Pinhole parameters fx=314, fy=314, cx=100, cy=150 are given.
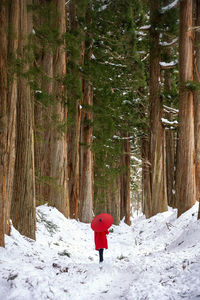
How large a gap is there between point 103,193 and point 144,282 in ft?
49.5

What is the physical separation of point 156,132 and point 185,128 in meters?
3.29

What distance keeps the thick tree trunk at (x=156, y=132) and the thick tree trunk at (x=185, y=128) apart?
2.83m

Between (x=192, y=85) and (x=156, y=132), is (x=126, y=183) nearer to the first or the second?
(x=156, y=132)

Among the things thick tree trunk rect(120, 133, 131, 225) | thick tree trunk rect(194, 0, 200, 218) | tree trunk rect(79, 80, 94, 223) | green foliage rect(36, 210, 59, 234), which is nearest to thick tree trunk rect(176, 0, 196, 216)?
thick tree trunk rect(194, 0, 200, 218)

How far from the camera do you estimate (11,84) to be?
6.26 m

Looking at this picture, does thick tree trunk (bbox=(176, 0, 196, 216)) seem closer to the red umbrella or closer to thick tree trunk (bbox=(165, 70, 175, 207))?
the red umbrella

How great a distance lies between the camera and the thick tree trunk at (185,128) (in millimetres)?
10323

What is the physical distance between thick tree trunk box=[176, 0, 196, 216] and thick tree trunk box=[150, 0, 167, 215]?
9.30 ft

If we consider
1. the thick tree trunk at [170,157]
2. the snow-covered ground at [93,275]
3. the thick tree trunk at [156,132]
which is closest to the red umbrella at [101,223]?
the snow-covered ground at [93,275]

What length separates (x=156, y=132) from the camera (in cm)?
1386

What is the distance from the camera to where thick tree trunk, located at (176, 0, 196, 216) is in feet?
33.9

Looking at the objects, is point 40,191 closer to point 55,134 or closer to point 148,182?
point 55,134

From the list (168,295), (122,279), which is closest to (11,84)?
(122,279)

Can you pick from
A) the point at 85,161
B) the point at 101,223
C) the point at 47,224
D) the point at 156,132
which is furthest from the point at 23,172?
the point at 156,132
